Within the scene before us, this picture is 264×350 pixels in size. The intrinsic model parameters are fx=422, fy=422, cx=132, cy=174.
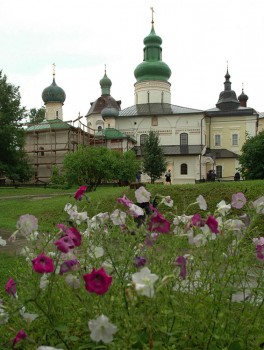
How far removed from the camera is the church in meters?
40.8

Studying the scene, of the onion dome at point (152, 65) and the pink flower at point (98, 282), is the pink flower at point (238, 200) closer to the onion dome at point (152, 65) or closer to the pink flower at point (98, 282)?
the pink flower at point (98, 282)

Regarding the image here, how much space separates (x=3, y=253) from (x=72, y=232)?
4431 millimetres

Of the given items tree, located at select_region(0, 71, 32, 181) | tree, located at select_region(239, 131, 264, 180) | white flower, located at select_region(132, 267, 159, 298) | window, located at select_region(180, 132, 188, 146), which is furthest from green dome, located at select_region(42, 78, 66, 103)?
white flower, located at select_region(132, 267, 159, 298)

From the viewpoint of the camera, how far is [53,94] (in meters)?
46.4

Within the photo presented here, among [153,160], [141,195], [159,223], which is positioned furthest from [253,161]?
[159,223]

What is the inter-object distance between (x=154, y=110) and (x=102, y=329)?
149 feet

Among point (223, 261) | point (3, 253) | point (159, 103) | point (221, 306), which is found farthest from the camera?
point (159, 103)

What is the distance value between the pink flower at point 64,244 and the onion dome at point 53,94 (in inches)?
1813

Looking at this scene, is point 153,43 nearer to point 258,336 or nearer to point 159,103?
point 159,103

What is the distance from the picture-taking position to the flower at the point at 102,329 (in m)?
1.52

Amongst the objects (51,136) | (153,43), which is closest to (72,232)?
(51,136)

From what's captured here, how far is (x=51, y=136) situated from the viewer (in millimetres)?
40906

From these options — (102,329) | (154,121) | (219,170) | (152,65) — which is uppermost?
(152,65)

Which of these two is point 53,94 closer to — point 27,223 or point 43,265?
point 27,223
